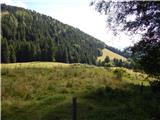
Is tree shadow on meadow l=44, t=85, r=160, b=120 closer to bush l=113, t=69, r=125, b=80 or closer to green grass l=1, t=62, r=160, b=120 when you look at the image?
green grass l=1, t=62, r=160, b=120

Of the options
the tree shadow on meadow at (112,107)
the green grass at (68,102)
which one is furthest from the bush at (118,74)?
the tree shadow on meadow at (112,107)

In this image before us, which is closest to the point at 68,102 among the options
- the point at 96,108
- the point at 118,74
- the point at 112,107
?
the point at 96,108

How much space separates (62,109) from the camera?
15312 mm

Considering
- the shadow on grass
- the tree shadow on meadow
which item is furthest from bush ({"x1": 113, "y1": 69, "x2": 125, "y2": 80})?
the shadow on grass

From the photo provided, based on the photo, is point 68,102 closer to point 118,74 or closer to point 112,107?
point 112,107

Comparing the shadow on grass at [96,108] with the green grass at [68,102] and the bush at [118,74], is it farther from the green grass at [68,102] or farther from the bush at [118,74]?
the bush at [118,74]

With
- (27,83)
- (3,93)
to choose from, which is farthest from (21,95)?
(27,83)

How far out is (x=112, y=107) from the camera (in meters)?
16.4

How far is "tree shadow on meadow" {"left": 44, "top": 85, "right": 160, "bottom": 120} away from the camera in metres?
14.4

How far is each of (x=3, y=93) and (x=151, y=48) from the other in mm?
8844

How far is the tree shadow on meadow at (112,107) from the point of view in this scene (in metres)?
14.4

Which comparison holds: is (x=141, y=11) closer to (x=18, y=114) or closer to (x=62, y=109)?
(x=62, y=109)

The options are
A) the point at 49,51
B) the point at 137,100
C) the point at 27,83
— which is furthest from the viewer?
the point at 49,51

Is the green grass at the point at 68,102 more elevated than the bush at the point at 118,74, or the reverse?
the bush at the point at 118,74
